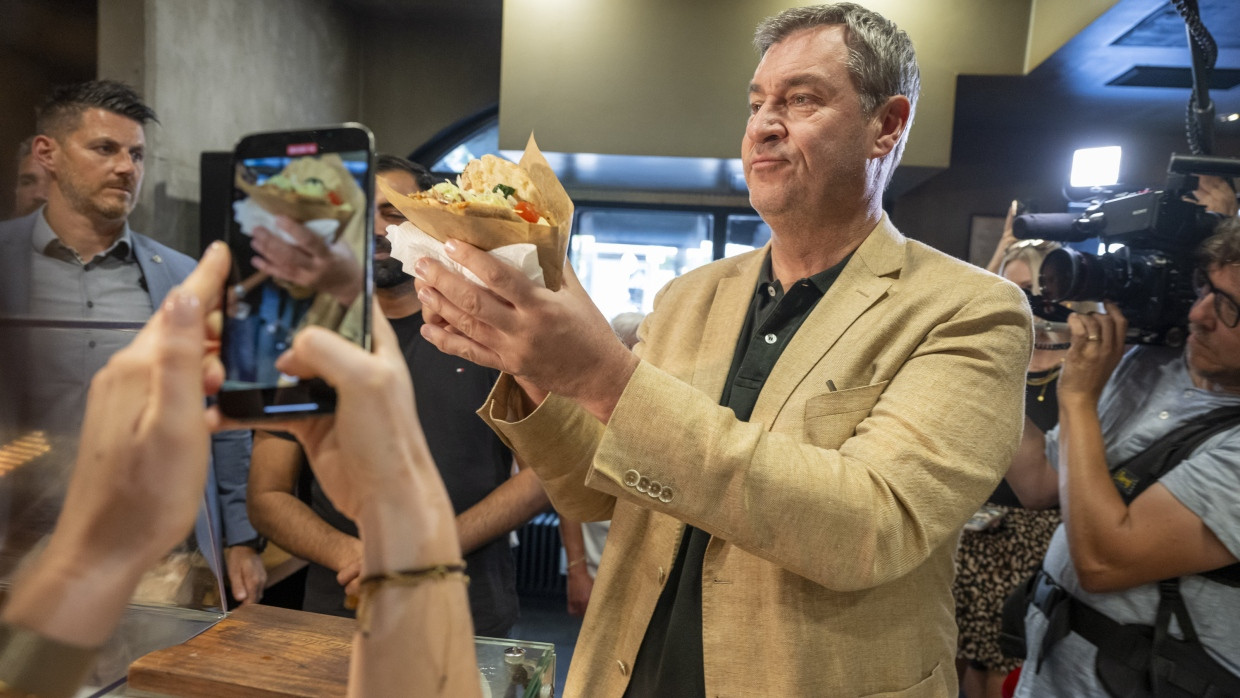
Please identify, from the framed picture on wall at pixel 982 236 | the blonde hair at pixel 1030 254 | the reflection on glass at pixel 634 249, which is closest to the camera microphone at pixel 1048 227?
the blonde hair at pixel 1030 254

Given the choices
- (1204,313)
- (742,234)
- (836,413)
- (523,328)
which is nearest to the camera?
(523,328)

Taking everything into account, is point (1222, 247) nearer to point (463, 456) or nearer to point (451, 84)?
point (463, 456)

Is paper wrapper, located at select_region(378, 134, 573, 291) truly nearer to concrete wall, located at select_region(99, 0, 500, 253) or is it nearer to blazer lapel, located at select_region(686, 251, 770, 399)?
concrete wall, located at select_region(99, 0, 500, 253)

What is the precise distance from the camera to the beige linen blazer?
32.9 inches

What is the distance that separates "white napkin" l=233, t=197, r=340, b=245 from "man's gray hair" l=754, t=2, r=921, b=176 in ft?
3.17

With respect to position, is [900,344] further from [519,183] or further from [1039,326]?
[1039,326]

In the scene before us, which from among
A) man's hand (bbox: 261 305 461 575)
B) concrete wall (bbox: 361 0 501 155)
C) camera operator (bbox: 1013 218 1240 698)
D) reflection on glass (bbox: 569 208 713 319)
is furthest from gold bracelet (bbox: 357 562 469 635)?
reflection on glass (bbox: 569 208 713 319)

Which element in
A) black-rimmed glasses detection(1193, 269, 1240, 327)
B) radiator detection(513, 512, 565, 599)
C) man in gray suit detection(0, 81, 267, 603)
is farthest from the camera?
radiator detection(513, 512, 565, 599)

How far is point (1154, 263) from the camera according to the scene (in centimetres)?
155

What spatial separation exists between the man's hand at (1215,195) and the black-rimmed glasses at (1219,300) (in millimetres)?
220

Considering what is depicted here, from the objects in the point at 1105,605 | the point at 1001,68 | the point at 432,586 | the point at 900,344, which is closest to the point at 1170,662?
the point at 1105,605

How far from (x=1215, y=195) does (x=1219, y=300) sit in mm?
357

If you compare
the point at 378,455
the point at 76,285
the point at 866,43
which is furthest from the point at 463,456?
the point at 378,455

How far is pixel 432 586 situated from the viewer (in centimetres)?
38
